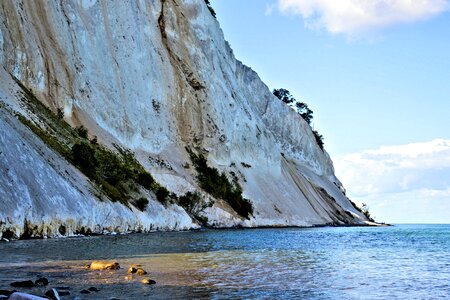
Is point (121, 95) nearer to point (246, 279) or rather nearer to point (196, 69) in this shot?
point (196, 69)

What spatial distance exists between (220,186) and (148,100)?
13.2 meters

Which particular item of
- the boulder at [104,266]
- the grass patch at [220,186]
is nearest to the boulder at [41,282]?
the boulder at [104,266]

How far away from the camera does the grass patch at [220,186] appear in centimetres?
6975

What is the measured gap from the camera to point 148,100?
69.2m

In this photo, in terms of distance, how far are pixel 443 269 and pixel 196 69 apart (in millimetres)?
59403

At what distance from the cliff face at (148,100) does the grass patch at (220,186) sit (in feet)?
4.70

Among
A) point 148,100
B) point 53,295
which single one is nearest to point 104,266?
point 53,295

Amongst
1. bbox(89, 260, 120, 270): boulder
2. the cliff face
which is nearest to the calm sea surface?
bbox(89, 260, 120, 270): boulder

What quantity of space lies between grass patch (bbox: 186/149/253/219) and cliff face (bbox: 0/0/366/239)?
4.70 ft

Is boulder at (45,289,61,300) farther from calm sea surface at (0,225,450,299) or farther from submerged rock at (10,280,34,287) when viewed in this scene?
submerged rock at (10,280,34,287)

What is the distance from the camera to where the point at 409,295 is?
49.4ft

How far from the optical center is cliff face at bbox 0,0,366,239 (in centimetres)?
4438

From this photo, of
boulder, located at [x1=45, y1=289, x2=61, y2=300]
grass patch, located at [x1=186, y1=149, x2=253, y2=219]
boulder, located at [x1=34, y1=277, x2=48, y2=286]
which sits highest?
grass patch, located at [x1=186, y1=149, x2=253, y2=219]

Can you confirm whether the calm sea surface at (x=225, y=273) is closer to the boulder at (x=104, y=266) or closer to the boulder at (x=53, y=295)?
the boulder at (x=104, y=266)
